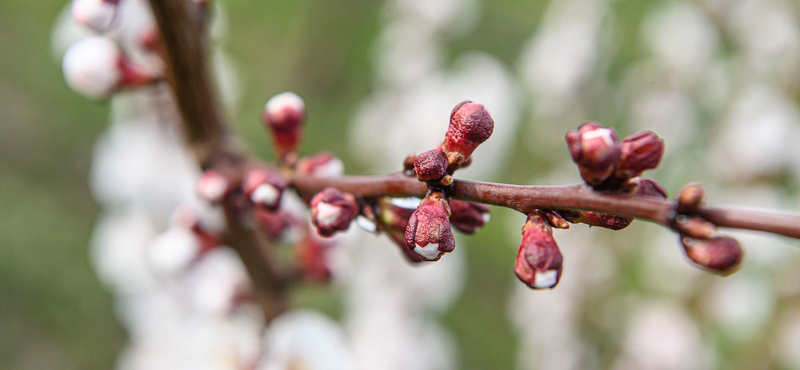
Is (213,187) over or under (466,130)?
under

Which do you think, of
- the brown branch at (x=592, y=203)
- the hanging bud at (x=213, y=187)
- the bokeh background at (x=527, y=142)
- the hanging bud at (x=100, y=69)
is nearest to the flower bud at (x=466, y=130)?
the brown branch at (x=592, y=203)

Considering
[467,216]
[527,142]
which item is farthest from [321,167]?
[527,142]

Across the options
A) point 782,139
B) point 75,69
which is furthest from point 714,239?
point 782,139

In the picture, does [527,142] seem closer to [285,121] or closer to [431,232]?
[285,121]

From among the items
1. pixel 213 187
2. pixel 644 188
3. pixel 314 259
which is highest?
pixel 644 188

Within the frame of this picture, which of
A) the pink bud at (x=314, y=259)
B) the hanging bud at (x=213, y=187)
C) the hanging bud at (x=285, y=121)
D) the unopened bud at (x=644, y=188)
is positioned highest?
the unopened bud at (x=644, y=188)

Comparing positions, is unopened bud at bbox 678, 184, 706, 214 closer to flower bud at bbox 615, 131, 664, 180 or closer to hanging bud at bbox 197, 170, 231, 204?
flower bud at bbox 615, 131, 664, 180

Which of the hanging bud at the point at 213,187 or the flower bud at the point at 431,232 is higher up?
the flower bud at the point at 431,232

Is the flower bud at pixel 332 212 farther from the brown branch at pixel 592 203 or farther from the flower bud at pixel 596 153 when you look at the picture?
the flower bud at pixel 596 153
